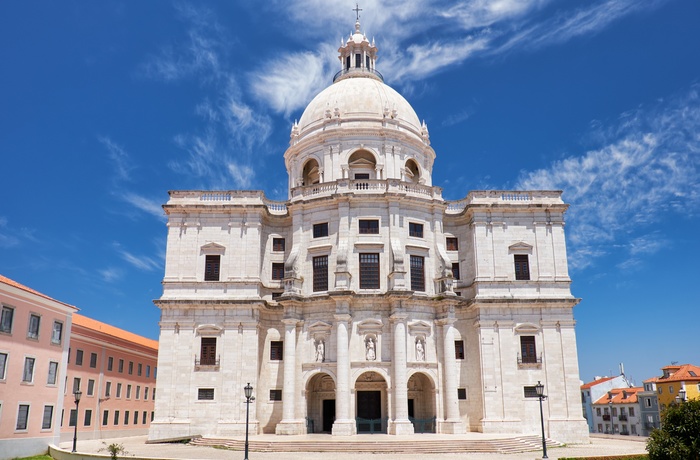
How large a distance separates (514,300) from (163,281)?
2625 centimetres

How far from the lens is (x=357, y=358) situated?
4266 cm

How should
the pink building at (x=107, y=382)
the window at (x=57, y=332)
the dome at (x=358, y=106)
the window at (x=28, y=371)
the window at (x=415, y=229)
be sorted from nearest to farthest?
the window at (x=28, y=371), the window at (x=57, y=332), the window at (x=415, y=229), the pink building at (x=107, y=382), the dome at (x=358, y=106)

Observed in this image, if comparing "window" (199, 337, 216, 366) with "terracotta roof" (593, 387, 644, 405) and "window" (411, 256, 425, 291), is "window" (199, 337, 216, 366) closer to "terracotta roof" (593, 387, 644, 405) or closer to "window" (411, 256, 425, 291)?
"window" (411, 256, 425, 291)

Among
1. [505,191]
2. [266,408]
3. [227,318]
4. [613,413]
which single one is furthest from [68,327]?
[613,413]

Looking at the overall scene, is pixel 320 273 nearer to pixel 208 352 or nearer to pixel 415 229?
pixel 415 229

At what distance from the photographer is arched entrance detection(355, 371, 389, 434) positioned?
44.0m

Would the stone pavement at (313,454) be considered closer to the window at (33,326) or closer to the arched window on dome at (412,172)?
the window at (33,326)

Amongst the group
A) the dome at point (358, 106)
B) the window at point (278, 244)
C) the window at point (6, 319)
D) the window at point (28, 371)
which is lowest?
the window at point (28, 371)

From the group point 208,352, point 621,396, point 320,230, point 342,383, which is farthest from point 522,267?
point 621,396

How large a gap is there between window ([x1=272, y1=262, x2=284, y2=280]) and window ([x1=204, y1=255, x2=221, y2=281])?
14.6 feet

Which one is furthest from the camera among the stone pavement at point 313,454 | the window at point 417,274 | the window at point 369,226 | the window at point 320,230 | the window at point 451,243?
the window at point 451,243

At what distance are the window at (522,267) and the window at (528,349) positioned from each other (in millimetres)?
4588

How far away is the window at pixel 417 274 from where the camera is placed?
45.2m

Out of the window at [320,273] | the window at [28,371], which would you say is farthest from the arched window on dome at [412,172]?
the window at [28,371]
